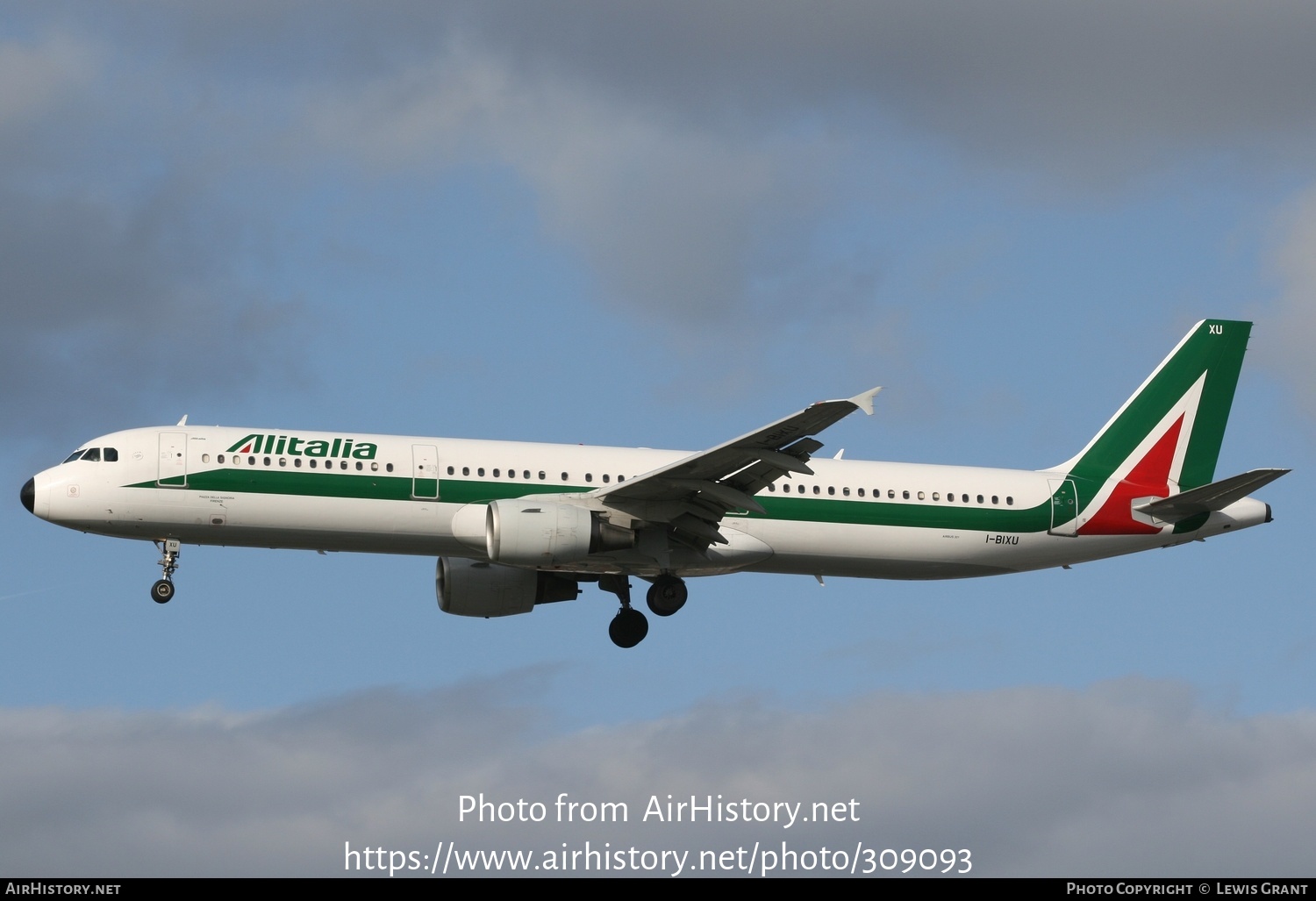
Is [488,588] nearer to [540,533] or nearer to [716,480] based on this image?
[540,533]

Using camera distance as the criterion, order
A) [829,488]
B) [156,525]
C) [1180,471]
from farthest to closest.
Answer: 1. [1180,471]
2. [829,488]
3. [156,525]

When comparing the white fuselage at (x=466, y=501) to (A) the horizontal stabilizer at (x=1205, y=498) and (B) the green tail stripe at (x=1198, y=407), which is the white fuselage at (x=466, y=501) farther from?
(B) the green tail stripe at (x=1198, y=407)

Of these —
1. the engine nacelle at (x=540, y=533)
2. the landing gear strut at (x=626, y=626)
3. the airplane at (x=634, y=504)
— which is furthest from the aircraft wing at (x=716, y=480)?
the landing gear strut at (x=626, y=626)

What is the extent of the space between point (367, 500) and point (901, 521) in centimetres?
1278

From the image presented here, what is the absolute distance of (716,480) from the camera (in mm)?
43062

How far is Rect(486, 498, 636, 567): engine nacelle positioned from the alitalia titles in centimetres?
331

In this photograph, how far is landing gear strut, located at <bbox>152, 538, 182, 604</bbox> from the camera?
43344mm

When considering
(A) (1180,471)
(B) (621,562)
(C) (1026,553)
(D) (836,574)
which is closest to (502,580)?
(B) (621,562)

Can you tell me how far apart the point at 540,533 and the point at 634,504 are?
96.7 inches

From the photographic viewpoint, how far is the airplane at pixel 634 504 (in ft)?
140

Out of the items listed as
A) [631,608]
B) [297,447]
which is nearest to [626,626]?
[631,608]

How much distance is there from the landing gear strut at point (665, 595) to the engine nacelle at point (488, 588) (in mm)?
3842

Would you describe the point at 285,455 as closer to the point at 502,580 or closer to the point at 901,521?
the point at 502,580

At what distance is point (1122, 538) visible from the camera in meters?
48.3
